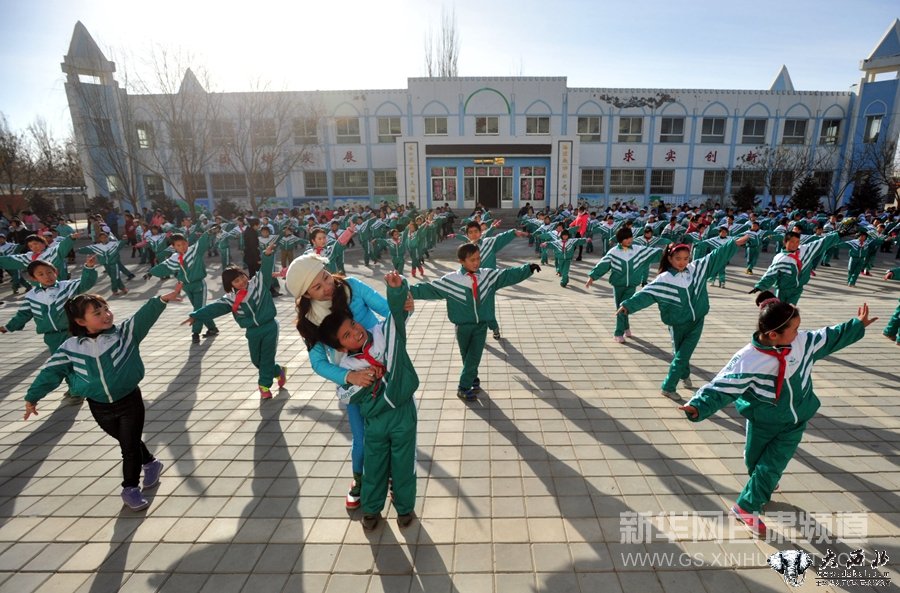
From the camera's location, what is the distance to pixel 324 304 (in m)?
3.06

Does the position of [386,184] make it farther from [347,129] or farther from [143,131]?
[143,131]

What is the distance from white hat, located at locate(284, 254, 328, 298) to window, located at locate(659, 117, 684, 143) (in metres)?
34.4

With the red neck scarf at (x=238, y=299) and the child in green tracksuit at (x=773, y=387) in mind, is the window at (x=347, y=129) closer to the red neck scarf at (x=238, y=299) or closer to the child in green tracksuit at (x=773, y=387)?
the red neck scarf at (x=238, y=299)

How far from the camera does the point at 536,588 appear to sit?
2.96 metres

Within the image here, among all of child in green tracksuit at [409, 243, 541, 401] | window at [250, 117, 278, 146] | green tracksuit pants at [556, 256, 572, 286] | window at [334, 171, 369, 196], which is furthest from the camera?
window at [334, 171, 369, 196]

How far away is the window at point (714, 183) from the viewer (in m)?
32.2

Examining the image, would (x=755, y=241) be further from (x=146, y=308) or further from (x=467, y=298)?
(x=146, y=308)

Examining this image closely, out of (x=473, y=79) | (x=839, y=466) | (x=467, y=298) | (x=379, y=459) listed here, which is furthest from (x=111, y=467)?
(x=473, y=79)

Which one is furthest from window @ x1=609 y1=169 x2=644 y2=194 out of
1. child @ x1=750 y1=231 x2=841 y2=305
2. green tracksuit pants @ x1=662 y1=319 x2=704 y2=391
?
green tracksuit pants @ x1=662 y1=319 x2=704 y2=391

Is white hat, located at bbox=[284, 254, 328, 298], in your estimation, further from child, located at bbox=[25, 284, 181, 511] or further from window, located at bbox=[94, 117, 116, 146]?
window, located at bbox=[94, 117, 116, 146]

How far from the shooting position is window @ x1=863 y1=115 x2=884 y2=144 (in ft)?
99.3

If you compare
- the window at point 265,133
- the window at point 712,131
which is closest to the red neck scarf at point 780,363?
the window at point 265,133

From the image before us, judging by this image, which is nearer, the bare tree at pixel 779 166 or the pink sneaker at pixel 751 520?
the pink sneaker at pixel 751 520

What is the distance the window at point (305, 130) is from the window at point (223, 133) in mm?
4196
